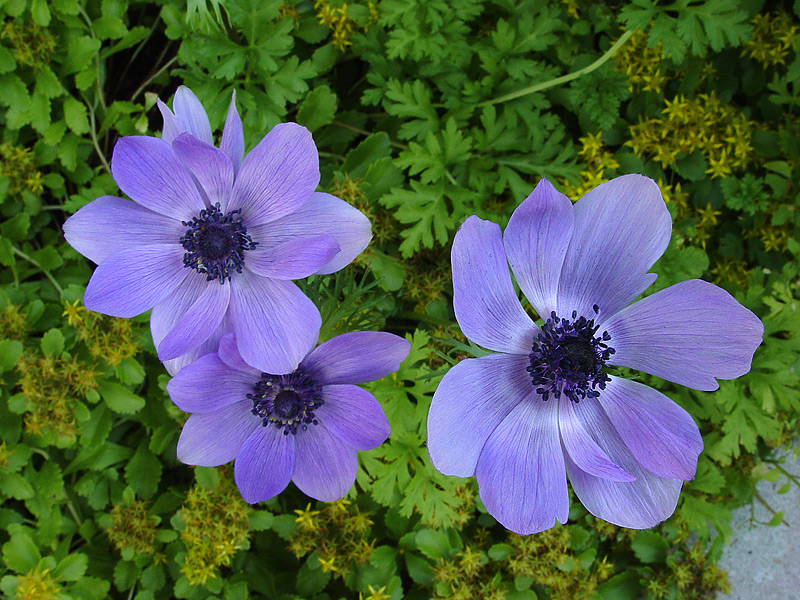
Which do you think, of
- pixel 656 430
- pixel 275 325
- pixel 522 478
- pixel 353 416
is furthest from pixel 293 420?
pixel 656 430

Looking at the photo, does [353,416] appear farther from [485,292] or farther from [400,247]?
[400,247]

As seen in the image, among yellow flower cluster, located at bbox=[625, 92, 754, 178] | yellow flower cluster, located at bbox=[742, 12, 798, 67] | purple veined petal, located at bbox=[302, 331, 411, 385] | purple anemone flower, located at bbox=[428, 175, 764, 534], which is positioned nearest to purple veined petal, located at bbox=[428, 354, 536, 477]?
purple anemone flower, located at bbox=[428, 175, 764, 534]

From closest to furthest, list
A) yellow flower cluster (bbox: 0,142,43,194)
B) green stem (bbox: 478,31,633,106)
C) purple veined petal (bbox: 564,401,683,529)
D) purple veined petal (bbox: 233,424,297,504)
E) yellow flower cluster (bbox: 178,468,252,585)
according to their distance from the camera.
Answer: purple veined petal (bbox: 564,401,683,529) < purple veined petal (bbox: 233,424,297,504) < yellow flower cluster (bbox: 178,468,252,585) < green stem (bbox: 478,31,633,106) < yellow flower cluster (bbox: 0,142,43,194)

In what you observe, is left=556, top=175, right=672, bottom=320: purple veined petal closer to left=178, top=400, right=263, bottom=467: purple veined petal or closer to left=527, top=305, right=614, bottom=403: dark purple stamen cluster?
left=527, top=305, right=614, bottom=403: dark purple stamen cluster

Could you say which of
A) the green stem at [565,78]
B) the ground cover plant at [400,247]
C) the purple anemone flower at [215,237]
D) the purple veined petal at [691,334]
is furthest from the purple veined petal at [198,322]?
the green stem at [565,78]

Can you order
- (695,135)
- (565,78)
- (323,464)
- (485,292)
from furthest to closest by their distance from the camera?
1. (695,135)
2. (565,78)
3. (323,464)
4. (485,292)
